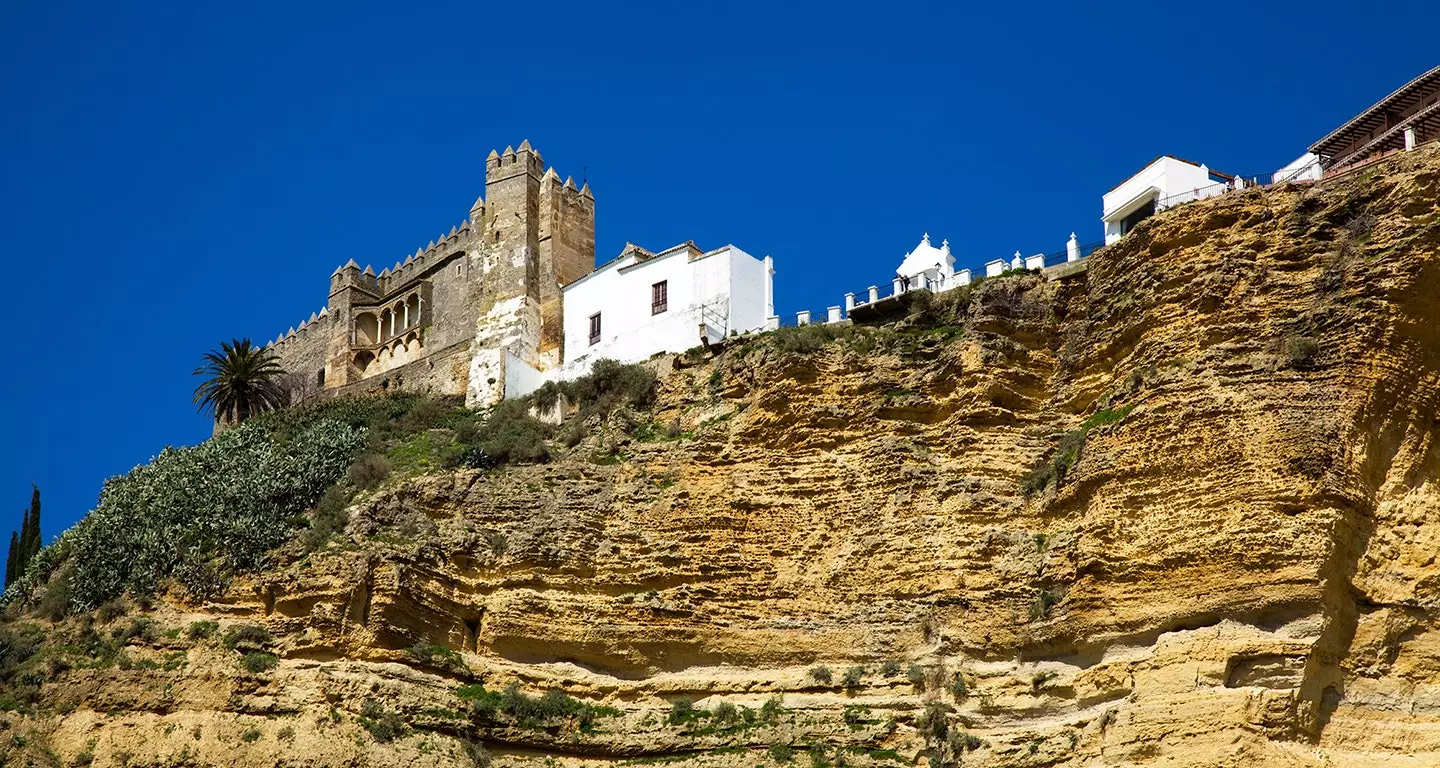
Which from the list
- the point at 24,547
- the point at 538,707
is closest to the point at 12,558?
the point at 24,547

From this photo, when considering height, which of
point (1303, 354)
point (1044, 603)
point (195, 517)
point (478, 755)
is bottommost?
point (478, 755)

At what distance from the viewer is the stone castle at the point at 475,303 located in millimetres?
39469

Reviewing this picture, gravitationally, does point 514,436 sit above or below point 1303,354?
above

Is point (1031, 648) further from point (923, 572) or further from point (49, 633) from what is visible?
point (49, 633)

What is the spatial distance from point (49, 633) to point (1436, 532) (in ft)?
70.3

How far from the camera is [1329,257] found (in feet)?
90.5

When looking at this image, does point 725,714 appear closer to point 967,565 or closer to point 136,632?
point 967,565

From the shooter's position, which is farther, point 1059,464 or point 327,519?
point 327,519

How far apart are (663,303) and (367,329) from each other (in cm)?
1125

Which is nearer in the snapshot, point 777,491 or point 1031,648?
point 1031,648

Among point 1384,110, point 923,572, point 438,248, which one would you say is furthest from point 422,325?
point 1384,110

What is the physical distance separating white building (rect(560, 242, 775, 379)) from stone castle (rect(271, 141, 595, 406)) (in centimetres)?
117

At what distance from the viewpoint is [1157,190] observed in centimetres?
3102

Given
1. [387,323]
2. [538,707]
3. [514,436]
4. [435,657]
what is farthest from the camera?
[387,323]
